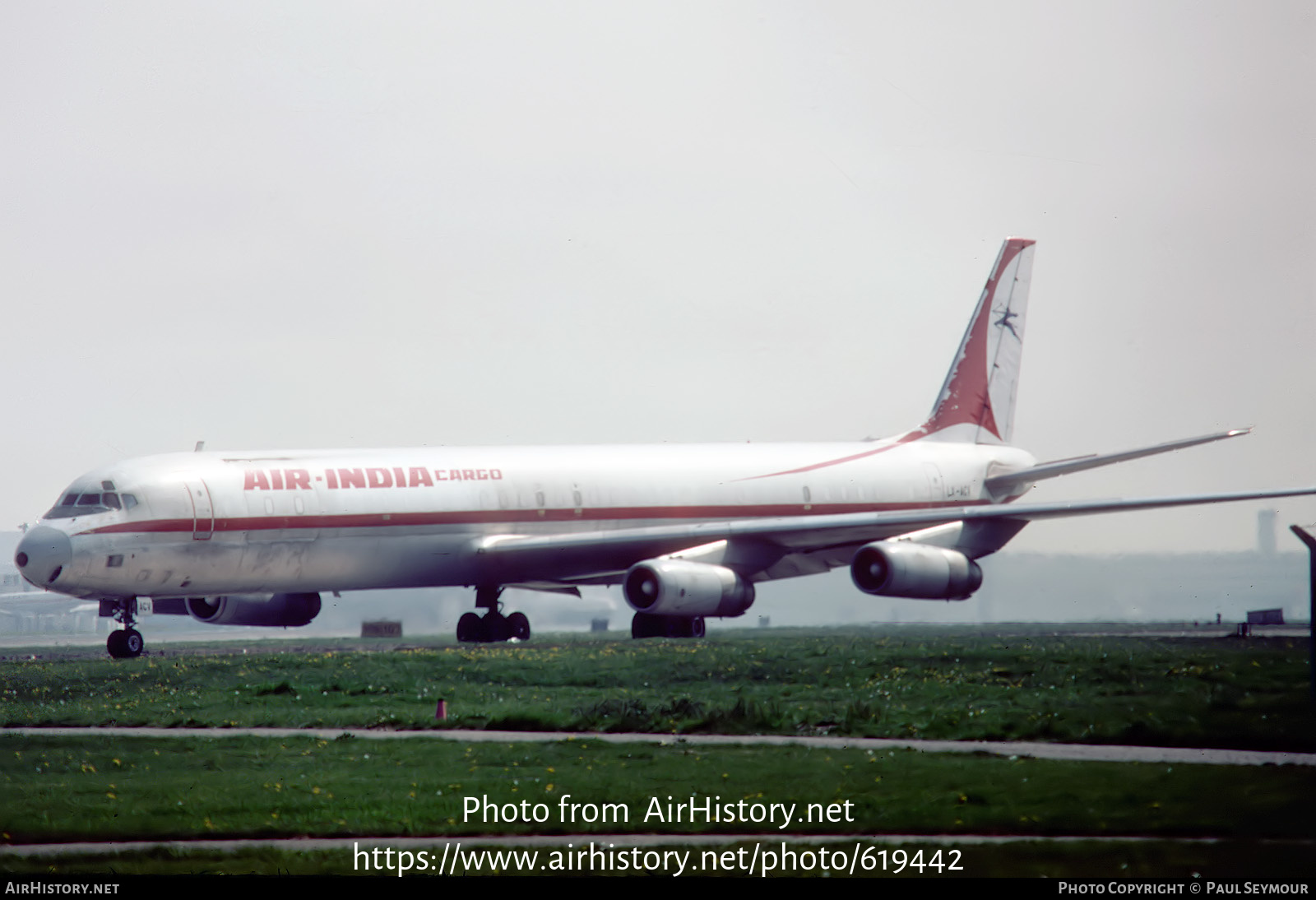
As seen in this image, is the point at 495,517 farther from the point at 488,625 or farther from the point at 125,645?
the point at 125,645

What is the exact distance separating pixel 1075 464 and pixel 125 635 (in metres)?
24.9

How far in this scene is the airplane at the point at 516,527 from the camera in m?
32.5

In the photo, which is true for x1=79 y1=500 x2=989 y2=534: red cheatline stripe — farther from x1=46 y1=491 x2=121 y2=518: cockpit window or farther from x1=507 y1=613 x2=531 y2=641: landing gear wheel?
x1=507 y1=613 x2=531 y2=641: landing gear wheel

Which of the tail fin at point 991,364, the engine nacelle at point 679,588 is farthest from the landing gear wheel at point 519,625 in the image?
the tail fin at point 991,364

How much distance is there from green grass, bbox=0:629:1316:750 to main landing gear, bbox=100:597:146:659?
577mm

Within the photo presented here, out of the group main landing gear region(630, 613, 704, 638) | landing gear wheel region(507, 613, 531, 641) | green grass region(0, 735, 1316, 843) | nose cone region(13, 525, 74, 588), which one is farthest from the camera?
landing gear wheel region(507, 613, 531, 641)

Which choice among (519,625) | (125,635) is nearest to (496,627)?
(519,625)

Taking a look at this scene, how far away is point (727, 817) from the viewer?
14500 mm

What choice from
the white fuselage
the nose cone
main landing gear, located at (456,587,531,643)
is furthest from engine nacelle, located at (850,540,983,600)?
the nose cone

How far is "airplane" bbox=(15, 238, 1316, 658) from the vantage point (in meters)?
32.5

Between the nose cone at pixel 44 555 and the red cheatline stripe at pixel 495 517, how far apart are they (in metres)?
0.49

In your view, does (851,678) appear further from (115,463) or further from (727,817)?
(115,463)

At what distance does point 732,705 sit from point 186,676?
445 inches

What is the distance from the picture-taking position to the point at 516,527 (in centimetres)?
3809
